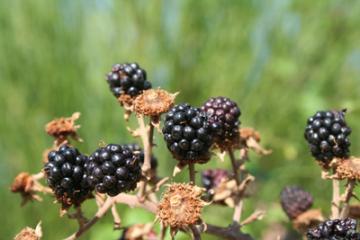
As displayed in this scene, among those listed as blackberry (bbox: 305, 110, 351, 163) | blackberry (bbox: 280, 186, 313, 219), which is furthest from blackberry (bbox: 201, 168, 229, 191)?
blackberry (bbox: 305, 110, 351, 163)

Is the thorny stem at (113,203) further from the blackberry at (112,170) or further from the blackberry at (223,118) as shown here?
the blackberry at (223,118)

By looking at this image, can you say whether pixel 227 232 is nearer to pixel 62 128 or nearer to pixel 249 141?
pixel 249 141

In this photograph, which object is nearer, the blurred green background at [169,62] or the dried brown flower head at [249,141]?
the dried brown flower head at [249,141]

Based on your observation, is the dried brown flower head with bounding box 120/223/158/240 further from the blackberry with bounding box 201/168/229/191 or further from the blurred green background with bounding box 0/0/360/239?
the blurred green background with bounding box 0/0/360/239

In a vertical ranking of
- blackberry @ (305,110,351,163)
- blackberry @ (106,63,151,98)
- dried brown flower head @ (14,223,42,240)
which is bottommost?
dried brown flower head @ (14,223,42,240)

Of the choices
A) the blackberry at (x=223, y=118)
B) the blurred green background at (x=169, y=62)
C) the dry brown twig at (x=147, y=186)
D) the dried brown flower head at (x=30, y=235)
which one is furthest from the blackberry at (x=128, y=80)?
the blurred green background at (x=169, y=62)

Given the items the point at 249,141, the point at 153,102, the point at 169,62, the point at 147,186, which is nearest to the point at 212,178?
the point at 249,141
